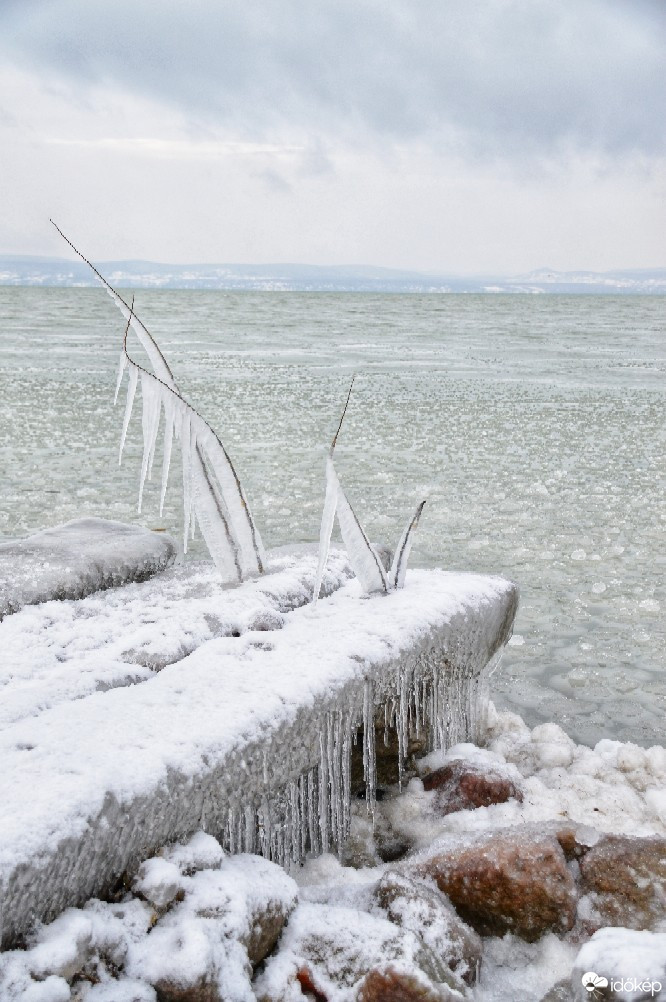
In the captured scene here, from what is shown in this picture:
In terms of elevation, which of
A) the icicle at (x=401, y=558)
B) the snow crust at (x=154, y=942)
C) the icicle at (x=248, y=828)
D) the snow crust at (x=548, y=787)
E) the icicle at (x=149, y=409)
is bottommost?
the snow crust at (x=548, y=787)

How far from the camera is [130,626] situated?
434 cm

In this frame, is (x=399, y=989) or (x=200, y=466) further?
(x=200, y=466)

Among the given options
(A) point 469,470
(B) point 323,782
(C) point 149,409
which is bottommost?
(A) point 469,470

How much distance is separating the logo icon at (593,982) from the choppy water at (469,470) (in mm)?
2868

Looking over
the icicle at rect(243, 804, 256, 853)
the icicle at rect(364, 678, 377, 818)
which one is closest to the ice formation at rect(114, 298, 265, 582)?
the icicle at rect(364, 678, 377, 818)

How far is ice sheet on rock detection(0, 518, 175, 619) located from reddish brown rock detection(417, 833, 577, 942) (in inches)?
105

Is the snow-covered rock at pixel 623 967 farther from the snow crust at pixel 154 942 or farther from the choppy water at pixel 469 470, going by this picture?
the choppy water at pixel 469 470

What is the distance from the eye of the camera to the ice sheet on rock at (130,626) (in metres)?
3.66

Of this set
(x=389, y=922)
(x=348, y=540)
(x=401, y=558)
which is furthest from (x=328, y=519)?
(x=389, y=922)

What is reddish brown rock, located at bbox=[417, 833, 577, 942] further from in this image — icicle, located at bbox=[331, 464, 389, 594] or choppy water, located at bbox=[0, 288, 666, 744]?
choppy water, located at bbox=[0, 288, 666, 744]

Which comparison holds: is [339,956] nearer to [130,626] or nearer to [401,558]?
[130,626]

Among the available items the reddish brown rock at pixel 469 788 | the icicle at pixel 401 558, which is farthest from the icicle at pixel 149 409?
the reddish brown rock at pixel 469 788

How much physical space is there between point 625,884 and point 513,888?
0.46 metres

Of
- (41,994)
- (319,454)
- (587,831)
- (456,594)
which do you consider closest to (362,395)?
(319,454)
